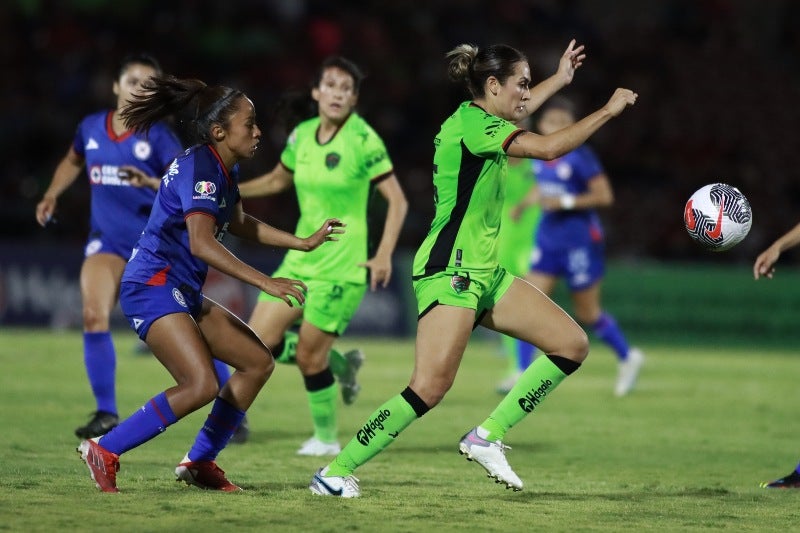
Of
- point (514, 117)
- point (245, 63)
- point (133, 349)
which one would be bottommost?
point (133, 349)

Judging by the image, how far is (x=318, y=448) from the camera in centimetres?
858

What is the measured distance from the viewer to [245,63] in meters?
21.4

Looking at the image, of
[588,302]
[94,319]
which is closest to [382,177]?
[94,319]

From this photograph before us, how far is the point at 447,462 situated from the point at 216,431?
6.80ft

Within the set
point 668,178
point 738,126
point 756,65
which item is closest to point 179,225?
point 668,178

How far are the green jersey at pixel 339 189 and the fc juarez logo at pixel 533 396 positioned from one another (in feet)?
6.85

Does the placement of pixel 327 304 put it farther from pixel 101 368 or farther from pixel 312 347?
pixel 101 368

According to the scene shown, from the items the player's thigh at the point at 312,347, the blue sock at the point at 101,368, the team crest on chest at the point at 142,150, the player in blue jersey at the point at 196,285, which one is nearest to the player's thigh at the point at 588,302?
the player's thigh at the point at 312,347

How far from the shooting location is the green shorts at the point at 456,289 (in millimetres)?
6617

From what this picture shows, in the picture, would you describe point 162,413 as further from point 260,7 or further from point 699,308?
point 260,7

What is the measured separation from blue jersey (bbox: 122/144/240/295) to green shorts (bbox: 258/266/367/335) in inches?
74.8

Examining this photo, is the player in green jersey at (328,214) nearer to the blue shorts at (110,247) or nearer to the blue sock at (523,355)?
the blue shorts at (110,247)

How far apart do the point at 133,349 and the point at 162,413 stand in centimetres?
994

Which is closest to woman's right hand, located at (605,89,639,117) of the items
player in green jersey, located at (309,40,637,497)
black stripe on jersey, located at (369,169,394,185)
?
player in green jersey, located at (309,40,637,497)
